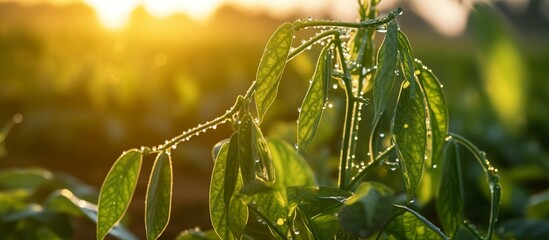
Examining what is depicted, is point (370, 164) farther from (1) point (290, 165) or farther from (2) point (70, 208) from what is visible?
(2) point (70, 208)

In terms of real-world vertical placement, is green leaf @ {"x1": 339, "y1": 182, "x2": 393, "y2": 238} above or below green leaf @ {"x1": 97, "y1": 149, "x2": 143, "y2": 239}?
below

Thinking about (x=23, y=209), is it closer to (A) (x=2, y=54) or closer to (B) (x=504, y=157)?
(B) (x=504, y=157)

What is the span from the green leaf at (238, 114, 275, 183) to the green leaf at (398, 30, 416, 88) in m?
0.17

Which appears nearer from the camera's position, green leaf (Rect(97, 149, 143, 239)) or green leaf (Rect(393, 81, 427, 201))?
green leaf (Rect(393, 81, 427, 201))

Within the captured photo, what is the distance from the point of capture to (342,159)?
110cm

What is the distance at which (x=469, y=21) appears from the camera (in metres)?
0.55

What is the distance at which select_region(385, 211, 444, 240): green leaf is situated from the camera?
1073 mm

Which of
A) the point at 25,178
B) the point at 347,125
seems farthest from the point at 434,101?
the point at 25,178

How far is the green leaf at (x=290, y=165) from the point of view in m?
1.33

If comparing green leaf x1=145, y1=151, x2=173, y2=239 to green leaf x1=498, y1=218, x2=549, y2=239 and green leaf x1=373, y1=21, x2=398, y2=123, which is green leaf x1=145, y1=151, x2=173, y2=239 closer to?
green leaf x1=373, y1=21, x2=398, y2=123

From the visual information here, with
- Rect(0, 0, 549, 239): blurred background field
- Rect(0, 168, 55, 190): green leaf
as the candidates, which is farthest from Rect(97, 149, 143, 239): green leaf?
Rect(0, 0, 549, 239): blurred background field

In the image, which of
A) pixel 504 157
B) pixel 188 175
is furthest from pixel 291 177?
pixel 504 157

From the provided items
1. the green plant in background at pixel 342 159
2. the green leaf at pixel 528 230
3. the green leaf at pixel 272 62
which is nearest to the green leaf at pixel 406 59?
the green plant in background at pixel 342 159

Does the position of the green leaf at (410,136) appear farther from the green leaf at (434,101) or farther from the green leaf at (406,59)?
the green leaf at (434,101)
